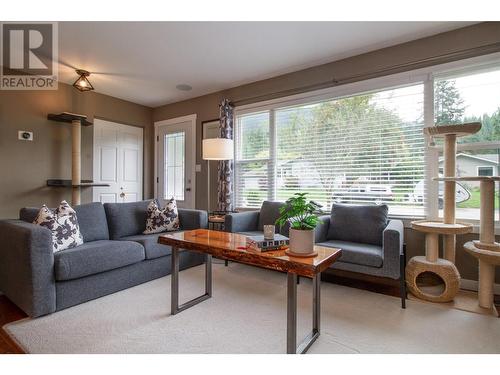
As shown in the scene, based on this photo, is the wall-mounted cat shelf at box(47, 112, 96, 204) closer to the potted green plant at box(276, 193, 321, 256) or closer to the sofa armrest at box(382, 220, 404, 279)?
the potted green plant at box(276, 193, 321, 256)

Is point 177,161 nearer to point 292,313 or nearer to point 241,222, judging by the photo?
point 241,222

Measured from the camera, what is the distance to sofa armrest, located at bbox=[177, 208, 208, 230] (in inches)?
124

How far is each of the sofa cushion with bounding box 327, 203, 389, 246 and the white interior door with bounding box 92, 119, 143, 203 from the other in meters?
3.71

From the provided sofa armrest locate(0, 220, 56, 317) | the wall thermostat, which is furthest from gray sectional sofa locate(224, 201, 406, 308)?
the wall thermostat

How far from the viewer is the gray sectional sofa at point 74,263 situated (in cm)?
189

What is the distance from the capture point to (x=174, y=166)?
4.93 m

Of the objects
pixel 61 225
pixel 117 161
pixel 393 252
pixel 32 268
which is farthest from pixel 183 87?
pixel 393 252

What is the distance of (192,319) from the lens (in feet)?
6.24

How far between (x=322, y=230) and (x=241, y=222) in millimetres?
970

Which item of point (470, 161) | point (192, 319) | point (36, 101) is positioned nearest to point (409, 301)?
point (470, 161)

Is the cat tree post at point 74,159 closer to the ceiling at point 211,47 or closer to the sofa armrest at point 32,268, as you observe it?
the ceiling at point 211,47

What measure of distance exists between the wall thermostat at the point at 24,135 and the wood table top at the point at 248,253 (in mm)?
3056
